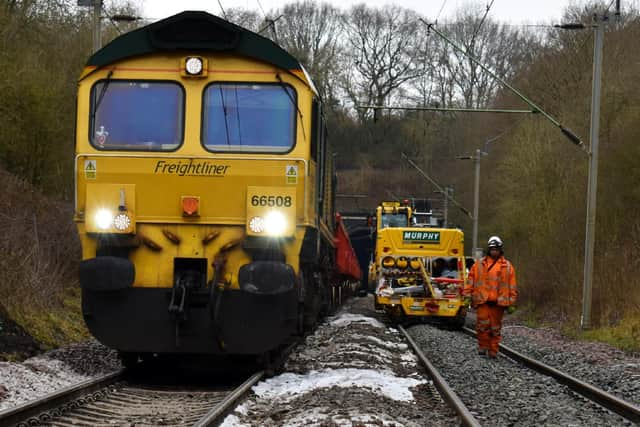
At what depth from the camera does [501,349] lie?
A: 1538cm

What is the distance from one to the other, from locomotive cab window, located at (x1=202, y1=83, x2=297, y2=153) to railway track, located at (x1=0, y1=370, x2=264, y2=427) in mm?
2422

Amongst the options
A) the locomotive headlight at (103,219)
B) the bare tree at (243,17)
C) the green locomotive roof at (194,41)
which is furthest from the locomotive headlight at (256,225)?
the bare tree at (243,17)

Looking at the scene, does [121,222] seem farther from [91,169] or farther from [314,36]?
A: [314,36]

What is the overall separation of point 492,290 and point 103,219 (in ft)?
18.9

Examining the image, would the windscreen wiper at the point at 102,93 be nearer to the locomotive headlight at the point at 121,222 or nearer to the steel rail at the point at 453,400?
the locomotive headlight at the point at 121,222

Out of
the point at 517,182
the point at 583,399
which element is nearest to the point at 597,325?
the point at 583,399

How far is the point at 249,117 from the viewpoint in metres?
9.83

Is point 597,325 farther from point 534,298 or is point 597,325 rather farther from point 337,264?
point 534,298

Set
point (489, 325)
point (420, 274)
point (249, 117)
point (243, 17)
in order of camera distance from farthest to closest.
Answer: point (243, 17) < point (420, 274) < point (489, 325) < point (249, 117)

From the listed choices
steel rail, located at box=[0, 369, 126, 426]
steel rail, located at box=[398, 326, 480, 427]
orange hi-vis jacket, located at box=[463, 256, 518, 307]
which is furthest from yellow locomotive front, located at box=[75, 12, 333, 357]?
orange hi-vis jacket, located at box=[463, 256, 518, 307]

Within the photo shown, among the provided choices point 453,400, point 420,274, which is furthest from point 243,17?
point 453,400

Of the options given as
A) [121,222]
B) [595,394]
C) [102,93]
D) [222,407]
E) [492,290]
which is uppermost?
[102,93]

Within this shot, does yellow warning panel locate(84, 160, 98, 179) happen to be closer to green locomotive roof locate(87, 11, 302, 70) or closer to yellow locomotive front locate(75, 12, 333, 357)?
yellow locomotive front locate(75, 12, 333, 357)

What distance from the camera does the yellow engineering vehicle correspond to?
2077 centimetres
